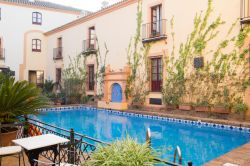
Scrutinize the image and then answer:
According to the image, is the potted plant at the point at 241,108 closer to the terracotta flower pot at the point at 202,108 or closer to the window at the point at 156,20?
the terracotta flower pot at the point at 202,108

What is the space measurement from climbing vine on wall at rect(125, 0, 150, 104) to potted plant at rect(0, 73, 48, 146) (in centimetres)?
923

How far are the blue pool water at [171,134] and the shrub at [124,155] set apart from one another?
304 cm

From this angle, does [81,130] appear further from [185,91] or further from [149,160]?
[149,160]

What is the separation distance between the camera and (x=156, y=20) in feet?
45.5

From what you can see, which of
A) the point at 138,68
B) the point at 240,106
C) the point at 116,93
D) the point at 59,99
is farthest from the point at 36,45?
the point at 240,106

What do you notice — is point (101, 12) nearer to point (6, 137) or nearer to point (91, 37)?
point (91, 37)

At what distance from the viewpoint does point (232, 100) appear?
10.1 meters

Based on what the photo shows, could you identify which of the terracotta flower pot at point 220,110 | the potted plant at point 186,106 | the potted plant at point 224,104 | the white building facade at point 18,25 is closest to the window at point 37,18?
the white building facade at point 18,25

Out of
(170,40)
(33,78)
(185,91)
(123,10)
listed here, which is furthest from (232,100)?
(33,78)

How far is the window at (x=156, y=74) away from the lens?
13291 mm

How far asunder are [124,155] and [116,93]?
12951 millimetres

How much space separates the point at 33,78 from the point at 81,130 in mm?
15269

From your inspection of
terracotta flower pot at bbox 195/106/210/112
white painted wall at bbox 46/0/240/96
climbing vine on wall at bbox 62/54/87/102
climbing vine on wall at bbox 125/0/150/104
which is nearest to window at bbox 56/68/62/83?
white painted wall at bbox 46/0/240/96

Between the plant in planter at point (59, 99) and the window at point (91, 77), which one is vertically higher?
the window at point (91, 77)
